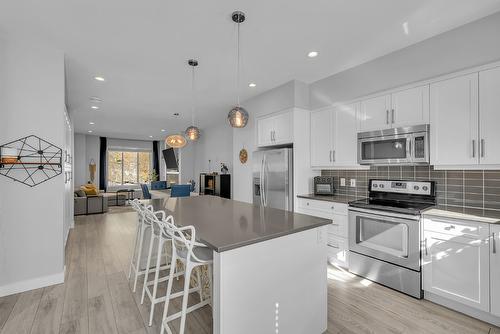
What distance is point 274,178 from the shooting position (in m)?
3.78

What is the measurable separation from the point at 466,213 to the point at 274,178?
7.45 feet

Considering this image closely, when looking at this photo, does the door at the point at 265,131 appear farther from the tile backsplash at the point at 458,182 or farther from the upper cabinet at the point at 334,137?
the tile backsplash at the point at 458,182

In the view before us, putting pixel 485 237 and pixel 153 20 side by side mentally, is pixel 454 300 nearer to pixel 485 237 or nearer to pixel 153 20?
pixel 485 237

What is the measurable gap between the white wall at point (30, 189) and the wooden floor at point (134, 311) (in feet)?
0.85

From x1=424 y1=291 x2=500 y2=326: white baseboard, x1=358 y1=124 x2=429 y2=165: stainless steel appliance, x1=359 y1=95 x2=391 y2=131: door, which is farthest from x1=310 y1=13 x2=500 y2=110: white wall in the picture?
x1=424 y1=291 x2=500 y2=326: white baseboard

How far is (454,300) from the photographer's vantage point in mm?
2141

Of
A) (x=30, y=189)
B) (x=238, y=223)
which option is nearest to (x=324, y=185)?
(x=238, y=223)

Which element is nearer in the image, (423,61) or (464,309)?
(464,309)

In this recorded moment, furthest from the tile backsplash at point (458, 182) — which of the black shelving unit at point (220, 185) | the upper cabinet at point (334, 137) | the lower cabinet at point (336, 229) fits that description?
the black shelving unit at point (220, 185)

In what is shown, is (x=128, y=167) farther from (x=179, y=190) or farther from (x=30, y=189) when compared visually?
(x=30, y=189)

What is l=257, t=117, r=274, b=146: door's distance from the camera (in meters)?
4.04

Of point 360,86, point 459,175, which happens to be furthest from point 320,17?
point 459,175

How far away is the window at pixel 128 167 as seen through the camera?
1029cm

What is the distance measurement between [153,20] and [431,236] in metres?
3.31
